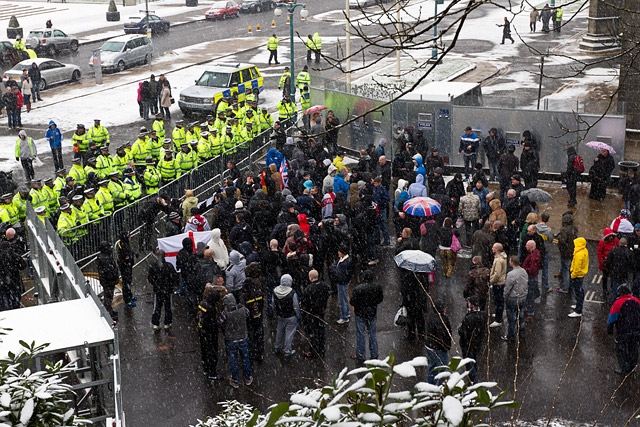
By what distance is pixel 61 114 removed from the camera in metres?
31.8

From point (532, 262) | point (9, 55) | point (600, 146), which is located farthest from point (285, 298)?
point (9, 55)

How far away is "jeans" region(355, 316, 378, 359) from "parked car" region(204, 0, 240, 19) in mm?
45031

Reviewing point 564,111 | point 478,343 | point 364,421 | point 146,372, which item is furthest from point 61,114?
point 364,421

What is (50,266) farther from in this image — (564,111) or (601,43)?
(601,43)

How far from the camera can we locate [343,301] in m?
14.4

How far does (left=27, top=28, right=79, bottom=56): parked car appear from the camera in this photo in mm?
43875

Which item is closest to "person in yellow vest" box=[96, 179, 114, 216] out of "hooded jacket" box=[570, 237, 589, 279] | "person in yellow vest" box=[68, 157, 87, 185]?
"person in yellow vest" box=[68, 157, 87, 185]

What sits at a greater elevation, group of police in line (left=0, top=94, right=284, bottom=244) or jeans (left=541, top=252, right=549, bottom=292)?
group of police in line (left=0, top=94, right=284, bottom=244)

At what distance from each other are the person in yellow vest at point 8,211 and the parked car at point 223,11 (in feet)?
132

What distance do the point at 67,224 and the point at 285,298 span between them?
513 centimetres

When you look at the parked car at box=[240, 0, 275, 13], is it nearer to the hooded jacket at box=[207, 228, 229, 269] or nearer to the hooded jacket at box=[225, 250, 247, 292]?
the hooded jacket at box=[207, 228, 229, 269]

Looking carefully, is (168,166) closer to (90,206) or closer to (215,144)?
(215,144)

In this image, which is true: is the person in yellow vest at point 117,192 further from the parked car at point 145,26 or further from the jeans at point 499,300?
the parked car at point 145,26

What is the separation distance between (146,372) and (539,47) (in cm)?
3570
